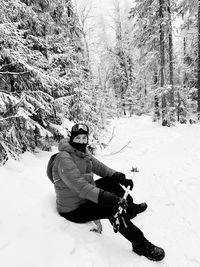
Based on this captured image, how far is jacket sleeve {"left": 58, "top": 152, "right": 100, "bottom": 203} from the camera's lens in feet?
10.3

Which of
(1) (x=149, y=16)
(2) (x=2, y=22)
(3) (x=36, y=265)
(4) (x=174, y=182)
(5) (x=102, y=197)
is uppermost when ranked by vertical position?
(1) (x=149, y=16)

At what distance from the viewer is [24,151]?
6.83 m

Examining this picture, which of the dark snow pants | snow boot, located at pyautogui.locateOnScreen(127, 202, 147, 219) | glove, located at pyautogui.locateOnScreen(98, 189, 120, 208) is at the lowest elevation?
snow boot, located at pyautogui.locateOnScreen(127, 202, 147, 219)

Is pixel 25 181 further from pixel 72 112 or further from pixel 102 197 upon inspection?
pixel 72 112

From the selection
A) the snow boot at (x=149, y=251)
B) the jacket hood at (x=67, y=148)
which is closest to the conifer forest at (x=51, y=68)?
the jacket hood at (x=67, y=148)

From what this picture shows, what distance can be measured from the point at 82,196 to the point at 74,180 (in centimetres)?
26

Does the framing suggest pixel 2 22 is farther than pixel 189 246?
Yes

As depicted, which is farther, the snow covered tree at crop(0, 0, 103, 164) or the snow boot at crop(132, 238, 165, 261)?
the snow covered tree at crop(0, 0, 103, 164)

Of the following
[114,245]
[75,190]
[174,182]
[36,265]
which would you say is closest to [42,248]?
[36,265]

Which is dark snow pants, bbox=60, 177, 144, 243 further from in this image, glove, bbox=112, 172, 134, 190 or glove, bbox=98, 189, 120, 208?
glove, bbox=112, 172, 134, 190

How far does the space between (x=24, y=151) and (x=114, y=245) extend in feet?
14.5

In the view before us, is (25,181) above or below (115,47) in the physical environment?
below

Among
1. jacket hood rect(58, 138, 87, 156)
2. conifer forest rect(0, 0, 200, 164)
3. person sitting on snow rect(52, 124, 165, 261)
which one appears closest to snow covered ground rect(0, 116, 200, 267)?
person sitting on snow rect(52, 124, 165, 261)

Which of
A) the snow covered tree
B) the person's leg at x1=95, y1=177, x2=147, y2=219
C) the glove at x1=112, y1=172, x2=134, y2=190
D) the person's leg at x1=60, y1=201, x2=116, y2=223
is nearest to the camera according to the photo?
the person's leg at x1=60, y1=201, x2=116, y2=223
